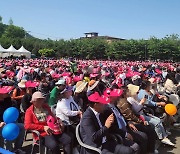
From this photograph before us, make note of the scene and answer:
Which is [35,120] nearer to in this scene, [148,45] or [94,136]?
[94,136]

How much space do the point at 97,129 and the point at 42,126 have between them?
3.99 ft

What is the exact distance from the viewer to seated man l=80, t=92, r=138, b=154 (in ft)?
11.9

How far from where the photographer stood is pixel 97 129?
3713 millimetres

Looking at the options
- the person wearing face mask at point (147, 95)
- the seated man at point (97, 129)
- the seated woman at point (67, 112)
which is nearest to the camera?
the seated man at point (97, 129)

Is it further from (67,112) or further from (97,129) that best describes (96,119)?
(67,112)

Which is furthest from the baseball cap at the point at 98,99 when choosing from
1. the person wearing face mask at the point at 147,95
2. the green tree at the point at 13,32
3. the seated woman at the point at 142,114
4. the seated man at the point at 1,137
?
the green tree at the point at 13,32

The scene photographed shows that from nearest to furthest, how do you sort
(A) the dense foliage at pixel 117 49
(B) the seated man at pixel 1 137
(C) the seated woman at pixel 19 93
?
(B) the seated man at pixel 1 137, (C) the seated woman at pixel 19 93, (A) the dense foliage at pixel 117 49

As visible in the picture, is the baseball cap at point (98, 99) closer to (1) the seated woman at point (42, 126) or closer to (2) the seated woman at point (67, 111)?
(1) the seated woman at point (42, 126)

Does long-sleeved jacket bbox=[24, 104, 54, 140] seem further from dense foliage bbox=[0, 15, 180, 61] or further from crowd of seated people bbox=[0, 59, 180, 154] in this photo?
dense foliage bbox=[0, 15, 180, 61]

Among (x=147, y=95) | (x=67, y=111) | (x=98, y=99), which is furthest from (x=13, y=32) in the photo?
(x=98, y=99)

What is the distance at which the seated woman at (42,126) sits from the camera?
14.6 ft

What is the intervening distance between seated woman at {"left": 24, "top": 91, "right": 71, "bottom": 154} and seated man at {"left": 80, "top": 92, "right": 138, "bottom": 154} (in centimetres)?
73

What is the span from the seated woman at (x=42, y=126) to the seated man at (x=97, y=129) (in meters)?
0.73

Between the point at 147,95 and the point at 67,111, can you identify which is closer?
the point at 67,111
